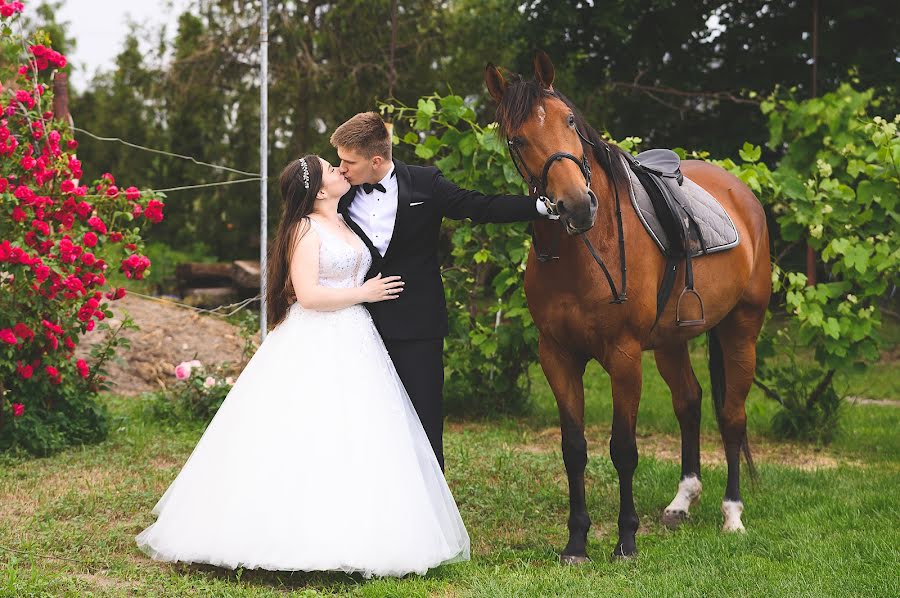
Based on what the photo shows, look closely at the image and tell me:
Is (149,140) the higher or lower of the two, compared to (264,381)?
higher

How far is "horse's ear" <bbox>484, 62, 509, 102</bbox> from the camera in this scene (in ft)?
12.6

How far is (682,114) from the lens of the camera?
1498 centimetres

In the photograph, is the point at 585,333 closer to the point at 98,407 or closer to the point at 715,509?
the point at 715,509

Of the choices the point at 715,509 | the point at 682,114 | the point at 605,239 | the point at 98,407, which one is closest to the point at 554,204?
the point at 605,239

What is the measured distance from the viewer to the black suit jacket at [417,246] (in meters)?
4.11

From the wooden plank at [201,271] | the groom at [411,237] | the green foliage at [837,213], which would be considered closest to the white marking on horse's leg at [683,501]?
the groom at [411,237]

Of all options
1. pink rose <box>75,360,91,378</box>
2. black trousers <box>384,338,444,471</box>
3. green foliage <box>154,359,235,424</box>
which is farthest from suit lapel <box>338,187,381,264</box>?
green foliage <box>154,359,235,424</box>

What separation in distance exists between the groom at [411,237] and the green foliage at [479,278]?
6.78 feet

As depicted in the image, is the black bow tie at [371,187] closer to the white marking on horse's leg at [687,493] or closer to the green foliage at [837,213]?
the white marking on horse's leg at [687,493]

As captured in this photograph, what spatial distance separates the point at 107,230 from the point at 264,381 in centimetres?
290

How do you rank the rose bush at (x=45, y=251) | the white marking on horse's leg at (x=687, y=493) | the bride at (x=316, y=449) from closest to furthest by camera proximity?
1. the bride at (x=316, y=449)
2. the white marking on horse's leg at (x=687, y=493)
3. the rose bush at (x=45, y=251)

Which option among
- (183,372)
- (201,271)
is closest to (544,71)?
(183,372)

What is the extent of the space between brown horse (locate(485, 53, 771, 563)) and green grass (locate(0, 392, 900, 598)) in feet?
0.87

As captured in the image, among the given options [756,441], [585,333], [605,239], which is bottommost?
[756,441]
